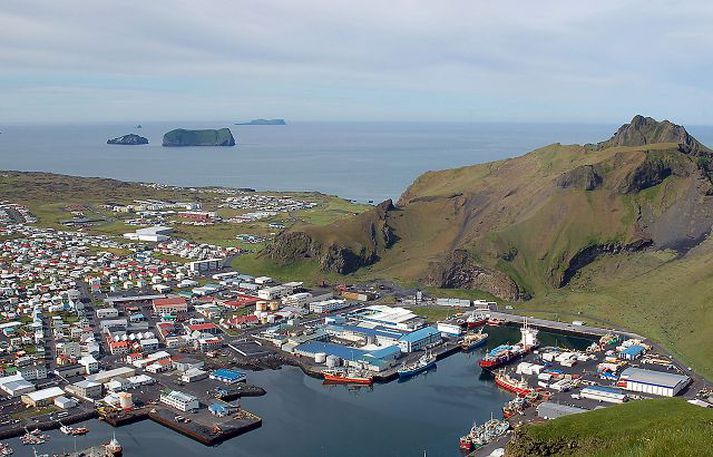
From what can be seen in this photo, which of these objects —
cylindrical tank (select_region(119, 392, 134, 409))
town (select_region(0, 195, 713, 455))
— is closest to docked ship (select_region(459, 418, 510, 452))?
town (select_region(0, 195, 713, 455))

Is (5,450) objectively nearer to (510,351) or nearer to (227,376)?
(227,376)

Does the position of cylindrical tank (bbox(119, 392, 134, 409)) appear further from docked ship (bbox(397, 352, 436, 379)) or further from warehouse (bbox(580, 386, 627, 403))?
warehouse (bbox(580, 386, 627, 403))

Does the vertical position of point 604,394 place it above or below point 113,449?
above

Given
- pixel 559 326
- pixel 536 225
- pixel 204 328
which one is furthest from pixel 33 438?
pixel 536 225

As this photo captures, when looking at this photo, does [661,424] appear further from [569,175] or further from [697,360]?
[569,175]

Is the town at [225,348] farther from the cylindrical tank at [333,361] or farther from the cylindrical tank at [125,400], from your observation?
the cylindrical tank at [125,400]

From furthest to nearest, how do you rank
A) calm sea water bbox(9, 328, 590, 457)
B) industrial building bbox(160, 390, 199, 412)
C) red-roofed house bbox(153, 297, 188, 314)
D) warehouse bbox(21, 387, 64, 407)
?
red-roofed house bbox(153, 297, 188, 314), warehouse bbox(21, 387, 64, 407), industrial building bbox(160, 390, 199, 412), calm sea water bbox(9, 328, 590, 457)

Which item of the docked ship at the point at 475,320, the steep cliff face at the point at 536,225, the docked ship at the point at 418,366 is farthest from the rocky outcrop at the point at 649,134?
the docked ship at the point at 418,366
